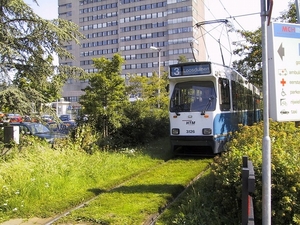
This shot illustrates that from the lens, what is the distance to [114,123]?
12633mm

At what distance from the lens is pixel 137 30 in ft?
307

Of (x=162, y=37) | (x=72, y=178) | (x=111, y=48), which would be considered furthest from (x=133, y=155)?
(x=111, y=48)

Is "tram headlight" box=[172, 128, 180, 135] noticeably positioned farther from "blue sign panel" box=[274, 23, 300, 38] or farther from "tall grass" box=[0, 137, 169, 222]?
"blue sign panel" box=[274, 23, 300, 38]

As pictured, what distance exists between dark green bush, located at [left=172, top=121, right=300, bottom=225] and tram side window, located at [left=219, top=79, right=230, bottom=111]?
498cm

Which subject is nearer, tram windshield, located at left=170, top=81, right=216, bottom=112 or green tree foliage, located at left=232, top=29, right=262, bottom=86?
tram windshield, located at left=170, top=81, right=216, bottom=112

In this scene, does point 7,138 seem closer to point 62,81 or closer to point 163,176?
point 62,81

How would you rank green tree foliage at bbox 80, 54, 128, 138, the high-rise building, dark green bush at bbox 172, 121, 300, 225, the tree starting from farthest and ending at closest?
the high-rise building, green tree foliage at bbox 80, 54, 128, 138, the tree, dark green bush at bbox 172, 121, 300, 225

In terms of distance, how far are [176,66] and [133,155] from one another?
329 cm

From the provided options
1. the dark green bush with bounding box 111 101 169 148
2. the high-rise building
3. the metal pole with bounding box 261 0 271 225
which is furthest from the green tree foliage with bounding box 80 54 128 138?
the high-rise building

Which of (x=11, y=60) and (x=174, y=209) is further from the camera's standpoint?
(x=11, y=60)

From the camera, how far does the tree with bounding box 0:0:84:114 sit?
9.70m

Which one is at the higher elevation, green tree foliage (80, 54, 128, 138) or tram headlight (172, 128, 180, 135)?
green tree foliage (80, 54, 128, 138)

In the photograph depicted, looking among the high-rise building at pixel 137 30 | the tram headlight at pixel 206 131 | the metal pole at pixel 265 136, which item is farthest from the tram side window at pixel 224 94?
the high-rise building at pixel 137 30

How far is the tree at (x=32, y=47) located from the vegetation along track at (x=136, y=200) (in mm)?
4754
